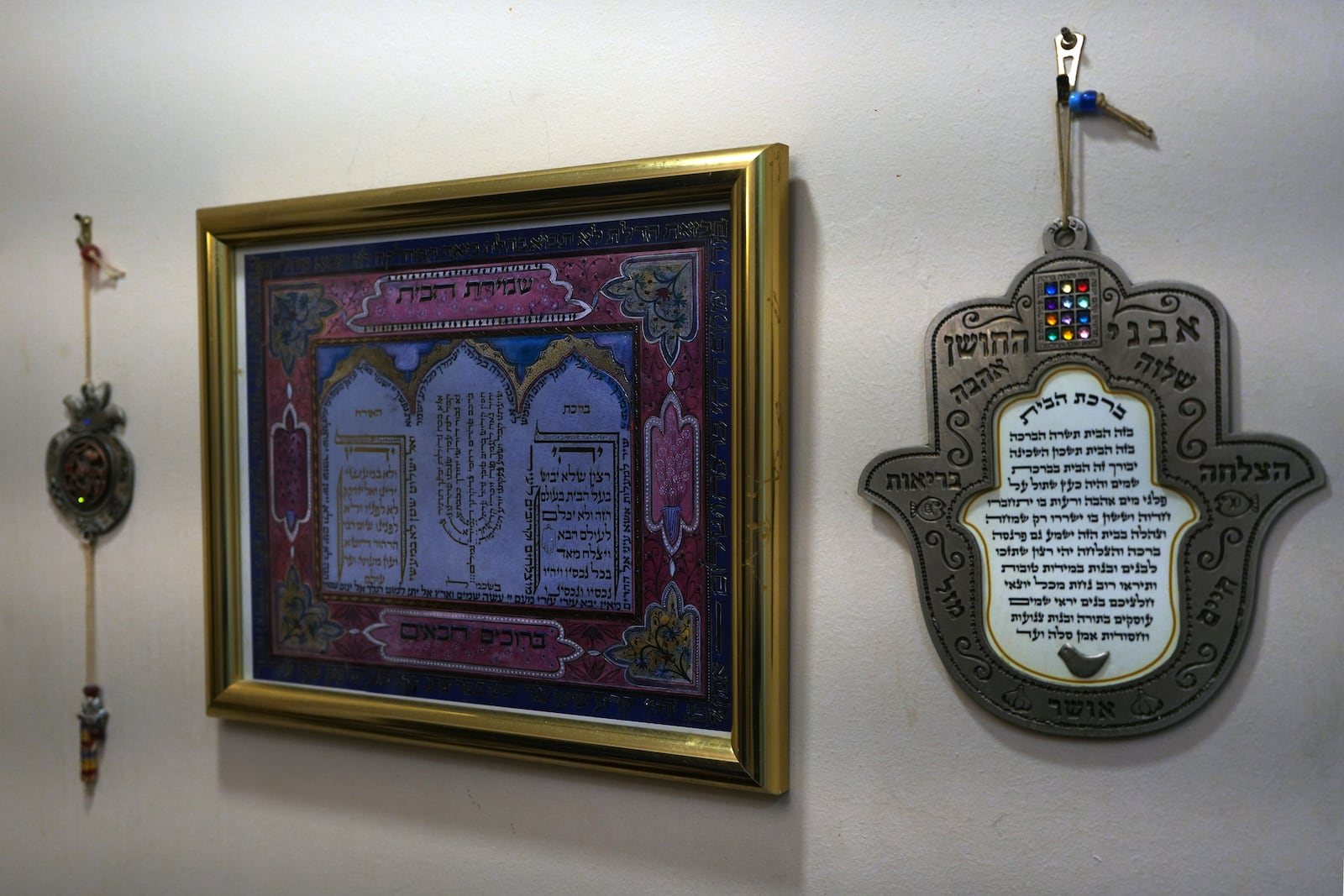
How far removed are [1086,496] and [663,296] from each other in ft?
1.51

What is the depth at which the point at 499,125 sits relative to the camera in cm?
118

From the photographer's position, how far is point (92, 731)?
1.39 metres

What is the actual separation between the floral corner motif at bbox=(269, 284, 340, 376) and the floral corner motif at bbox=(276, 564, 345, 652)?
27 centimetres

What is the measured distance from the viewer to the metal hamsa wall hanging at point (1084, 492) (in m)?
0.90

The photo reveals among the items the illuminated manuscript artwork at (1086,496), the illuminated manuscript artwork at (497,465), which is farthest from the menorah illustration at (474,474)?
the illuminated manuscript artwork at (1086,496)

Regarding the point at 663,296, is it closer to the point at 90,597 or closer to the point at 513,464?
the point at 513,464

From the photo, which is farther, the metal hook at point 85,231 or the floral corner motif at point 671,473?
the metal hook at point 85,231

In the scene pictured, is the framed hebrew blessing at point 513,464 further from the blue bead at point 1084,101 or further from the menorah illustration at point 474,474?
the blue bead at point 1084,101

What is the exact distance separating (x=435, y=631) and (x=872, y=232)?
26.3 inches

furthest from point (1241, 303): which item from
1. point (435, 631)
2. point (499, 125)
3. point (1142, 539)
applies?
point (435, 631)

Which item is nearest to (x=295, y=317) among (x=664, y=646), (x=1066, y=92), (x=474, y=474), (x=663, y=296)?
(x=474, y=474)

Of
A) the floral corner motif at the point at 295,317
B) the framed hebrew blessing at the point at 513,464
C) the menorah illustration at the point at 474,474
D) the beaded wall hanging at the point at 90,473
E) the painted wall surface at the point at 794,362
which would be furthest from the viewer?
the beaded wall hanging at the point at 90,473

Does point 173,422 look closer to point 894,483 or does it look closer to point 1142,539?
point 894,483

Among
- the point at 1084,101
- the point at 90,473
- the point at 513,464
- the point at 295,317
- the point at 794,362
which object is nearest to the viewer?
the point at 1084,101
